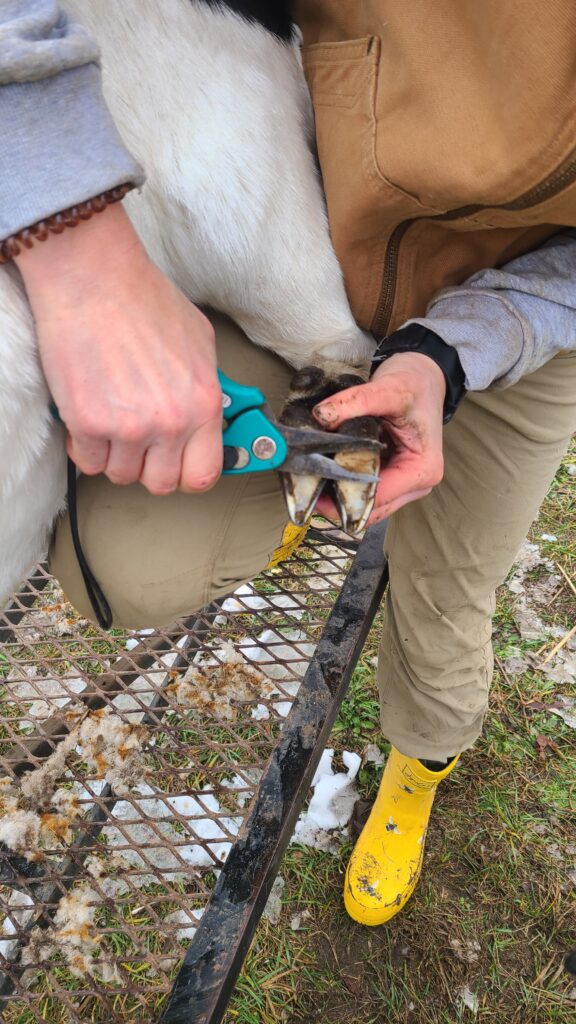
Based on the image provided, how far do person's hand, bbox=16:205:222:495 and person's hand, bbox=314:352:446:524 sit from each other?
0.60 ft

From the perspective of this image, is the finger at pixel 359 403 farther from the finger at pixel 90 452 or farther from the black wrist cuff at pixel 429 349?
the finger at pixel 90 452

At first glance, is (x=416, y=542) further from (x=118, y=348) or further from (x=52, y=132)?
(x=52, y=132)

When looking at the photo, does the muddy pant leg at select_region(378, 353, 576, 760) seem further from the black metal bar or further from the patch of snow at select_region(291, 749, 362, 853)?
the patch of snow at select_region(291, 749, 362, 853)

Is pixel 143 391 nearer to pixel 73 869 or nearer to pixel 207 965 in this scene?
pixel 207 965

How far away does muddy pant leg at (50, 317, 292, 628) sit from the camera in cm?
85

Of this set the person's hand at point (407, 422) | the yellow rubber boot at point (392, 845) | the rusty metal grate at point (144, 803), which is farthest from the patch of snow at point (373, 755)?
the person's hand at point (407, 422)

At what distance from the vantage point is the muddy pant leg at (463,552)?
1066mm

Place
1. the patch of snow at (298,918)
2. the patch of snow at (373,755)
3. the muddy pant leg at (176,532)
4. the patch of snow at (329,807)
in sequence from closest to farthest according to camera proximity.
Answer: the muddy pant leg at (176,532) → the patch of snow at (298,918) → the patch of snow at (329,807) → the patch of snow at (373,755)

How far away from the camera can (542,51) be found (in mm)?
581

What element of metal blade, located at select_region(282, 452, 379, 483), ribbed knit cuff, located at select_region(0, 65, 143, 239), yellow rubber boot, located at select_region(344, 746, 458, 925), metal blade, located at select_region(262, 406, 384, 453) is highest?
ribbed knit cuff, located at select_region(0, 65, 143, 239)

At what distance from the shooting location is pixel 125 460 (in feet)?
2.06

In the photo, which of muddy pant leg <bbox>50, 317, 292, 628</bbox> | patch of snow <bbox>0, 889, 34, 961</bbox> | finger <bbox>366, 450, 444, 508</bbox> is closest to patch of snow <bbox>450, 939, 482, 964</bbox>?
patch of snow <bbox>0, 889, 34, 961</bbox>

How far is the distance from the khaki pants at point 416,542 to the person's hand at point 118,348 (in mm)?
245

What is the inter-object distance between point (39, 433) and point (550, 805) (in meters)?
1.54
